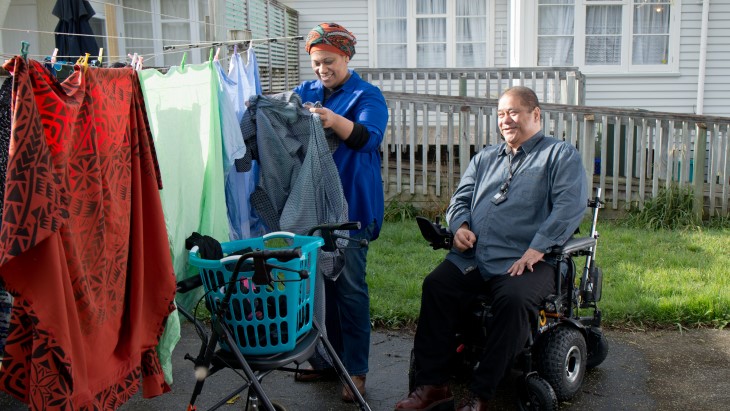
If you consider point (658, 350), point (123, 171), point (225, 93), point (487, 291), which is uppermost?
point (225, 93)

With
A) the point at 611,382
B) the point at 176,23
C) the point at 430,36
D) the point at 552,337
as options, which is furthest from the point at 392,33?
the point at 552,337

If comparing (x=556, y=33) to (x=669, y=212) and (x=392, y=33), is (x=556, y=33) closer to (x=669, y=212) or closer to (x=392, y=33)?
(x=392, y=33)

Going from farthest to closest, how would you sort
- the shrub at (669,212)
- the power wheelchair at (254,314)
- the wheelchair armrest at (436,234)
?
1. the shrub at (669,212)
2. the wheelchair armrest at (436,234)
3. the power wheelchair at (254,314)

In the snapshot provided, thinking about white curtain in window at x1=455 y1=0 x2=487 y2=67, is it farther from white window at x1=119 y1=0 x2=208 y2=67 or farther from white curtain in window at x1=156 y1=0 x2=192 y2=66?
white curtain in window at x1=156 y1=0 x2=192 y2=66

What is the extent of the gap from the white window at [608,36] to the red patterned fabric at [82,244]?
12.7m

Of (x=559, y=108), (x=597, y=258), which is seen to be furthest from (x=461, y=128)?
(x=597, y=258)

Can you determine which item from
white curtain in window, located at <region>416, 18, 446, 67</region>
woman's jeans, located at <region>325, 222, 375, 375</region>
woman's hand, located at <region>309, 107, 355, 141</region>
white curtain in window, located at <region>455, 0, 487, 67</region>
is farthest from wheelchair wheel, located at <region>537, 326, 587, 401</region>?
white curtain in window, located at <region>416, 18, 446, 67</region>

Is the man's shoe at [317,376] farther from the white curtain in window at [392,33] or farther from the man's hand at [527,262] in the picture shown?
the white curtain in window at [392,33]

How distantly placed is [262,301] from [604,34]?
13128mm

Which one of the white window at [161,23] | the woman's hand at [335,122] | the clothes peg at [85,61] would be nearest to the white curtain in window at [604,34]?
the white window at [161,23]

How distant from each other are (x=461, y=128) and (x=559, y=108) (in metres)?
1.19

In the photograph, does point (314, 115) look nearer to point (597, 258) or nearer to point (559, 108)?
point (597, 258)

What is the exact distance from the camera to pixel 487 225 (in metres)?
4.34

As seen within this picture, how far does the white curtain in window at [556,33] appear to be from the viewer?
14734 mm
